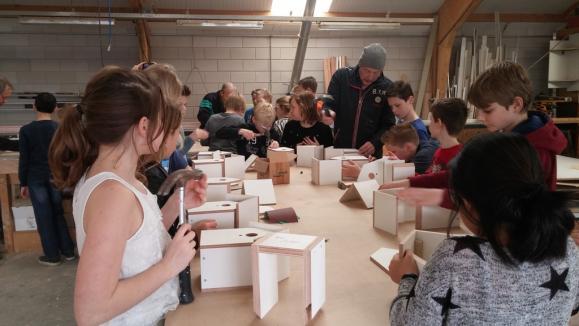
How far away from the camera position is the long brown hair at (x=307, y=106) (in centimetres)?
367

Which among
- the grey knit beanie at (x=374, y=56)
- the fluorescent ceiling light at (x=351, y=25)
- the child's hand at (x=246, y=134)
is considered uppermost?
the fluorescent ceiling light at (x=351, y=25)

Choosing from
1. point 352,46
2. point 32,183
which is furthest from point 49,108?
point 352,46

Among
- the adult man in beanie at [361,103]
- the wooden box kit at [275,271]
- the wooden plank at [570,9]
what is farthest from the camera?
the wooden plank at [570,9]

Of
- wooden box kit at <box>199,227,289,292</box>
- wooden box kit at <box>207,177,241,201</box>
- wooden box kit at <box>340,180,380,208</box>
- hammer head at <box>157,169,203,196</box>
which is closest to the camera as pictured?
wooden box kit at <box>199,227,289,292</box>

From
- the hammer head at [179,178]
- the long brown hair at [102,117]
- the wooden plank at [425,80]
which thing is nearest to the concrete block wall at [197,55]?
the wooden plank at [425,80]

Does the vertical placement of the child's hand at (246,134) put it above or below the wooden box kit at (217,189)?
above

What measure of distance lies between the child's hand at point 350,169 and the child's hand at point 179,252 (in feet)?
6.15

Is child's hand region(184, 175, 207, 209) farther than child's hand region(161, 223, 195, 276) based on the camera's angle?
Yes

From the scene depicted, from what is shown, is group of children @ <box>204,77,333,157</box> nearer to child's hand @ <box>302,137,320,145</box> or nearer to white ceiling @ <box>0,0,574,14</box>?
child's hand @ <box>302,137,320,145</box>

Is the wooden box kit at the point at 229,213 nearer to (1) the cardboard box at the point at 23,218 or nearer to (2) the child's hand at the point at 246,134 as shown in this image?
(2) the child's hand at the point at 246,134

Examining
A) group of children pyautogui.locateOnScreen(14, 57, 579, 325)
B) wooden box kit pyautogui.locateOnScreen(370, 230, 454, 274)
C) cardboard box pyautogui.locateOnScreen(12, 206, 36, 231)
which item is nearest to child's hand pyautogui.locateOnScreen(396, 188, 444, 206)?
group of children pyautogui.locateOnScreen(14, 57, 579, 325)

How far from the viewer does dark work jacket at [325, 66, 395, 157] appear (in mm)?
3812

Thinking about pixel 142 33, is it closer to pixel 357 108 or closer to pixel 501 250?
pixel 357 108

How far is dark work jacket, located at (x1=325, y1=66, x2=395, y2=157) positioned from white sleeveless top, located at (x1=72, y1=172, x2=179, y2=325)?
2.78 meters
